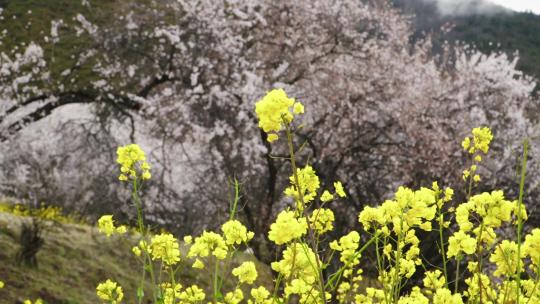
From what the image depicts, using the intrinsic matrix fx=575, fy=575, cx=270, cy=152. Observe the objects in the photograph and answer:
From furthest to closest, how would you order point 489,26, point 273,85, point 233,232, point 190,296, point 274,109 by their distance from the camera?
point 489,26, point 273,85, point 190,296, point 233,232, point 274,109

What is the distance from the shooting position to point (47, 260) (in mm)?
9781

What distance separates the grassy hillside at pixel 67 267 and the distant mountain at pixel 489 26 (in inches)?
2109

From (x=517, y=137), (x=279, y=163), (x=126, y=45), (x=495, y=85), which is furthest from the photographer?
(x=495, y=85)

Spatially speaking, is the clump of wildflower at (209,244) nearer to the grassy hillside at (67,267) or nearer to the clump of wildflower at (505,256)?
the clump of wildflower at (505,256)

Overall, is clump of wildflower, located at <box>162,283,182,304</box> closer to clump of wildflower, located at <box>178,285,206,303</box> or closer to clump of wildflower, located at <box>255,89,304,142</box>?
clump of wildflower, located at <box>178,285,206,303</box>

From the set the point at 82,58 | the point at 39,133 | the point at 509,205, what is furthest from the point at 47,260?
the point at 39,133

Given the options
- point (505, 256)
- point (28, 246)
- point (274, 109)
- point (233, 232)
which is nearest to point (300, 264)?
point (233, 232)

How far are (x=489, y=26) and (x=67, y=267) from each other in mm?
73100

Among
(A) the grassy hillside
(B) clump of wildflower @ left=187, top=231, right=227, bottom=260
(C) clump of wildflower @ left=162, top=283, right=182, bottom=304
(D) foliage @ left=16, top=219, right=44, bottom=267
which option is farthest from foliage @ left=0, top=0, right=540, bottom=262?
(B) clump of wildflower @ left=187, top=231, right=227, bottom=260

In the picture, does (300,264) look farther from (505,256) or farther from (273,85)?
(273,85)

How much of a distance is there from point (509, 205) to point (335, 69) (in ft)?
31.6

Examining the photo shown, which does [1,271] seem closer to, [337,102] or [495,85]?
[337,102]

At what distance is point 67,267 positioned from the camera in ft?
32.5

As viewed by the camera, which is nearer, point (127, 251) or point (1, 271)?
point (1, 271)
